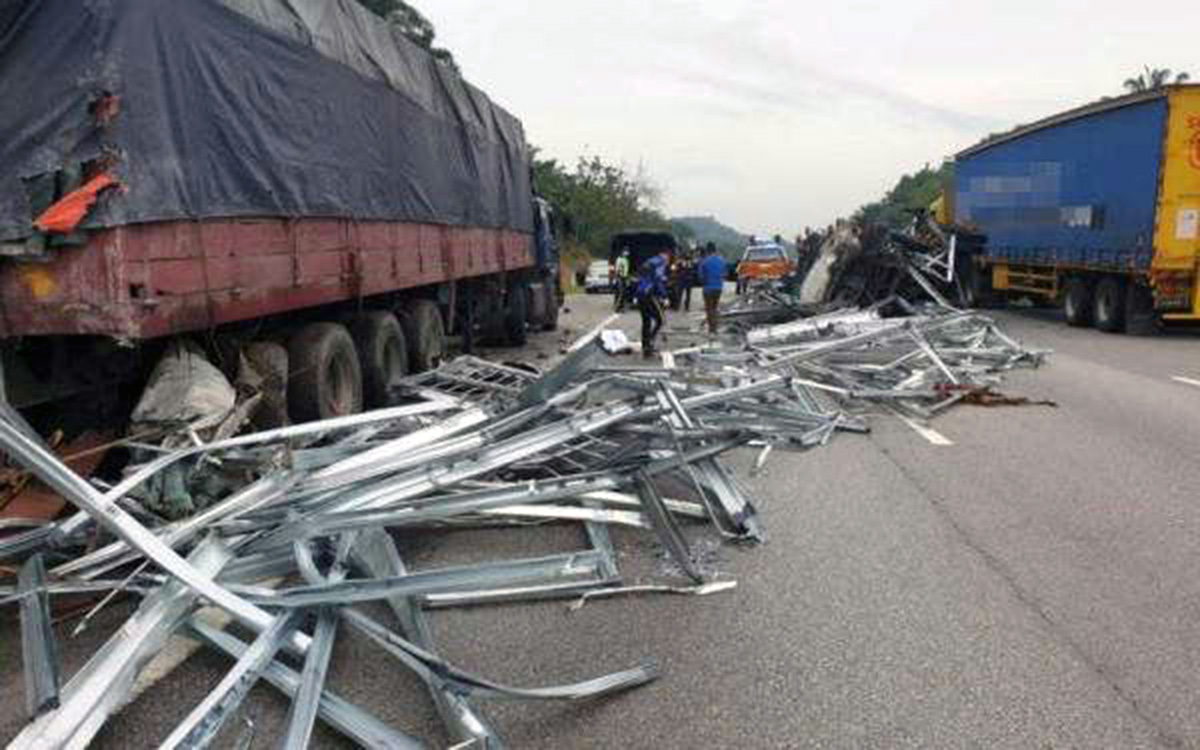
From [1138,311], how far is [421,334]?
45.8ft

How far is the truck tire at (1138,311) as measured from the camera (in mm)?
19391

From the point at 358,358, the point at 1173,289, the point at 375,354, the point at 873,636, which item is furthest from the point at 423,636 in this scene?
the point at 1173,289

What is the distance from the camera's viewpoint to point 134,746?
3689 millimetres

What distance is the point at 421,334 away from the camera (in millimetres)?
12328

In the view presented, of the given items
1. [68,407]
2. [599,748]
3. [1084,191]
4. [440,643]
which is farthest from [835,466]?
[1084,191]

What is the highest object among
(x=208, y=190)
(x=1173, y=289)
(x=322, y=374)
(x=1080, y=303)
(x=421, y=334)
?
(x=208, y=190)

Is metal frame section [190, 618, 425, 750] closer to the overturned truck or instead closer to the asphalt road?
the asphalt road

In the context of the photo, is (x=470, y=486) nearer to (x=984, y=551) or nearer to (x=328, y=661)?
(x=328, y=661)

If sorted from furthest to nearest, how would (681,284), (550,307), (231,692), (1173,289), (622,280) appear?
1. (681,284)
2. (622,280)
3. (550,307)
4. (1173,289)
5. (231,692)

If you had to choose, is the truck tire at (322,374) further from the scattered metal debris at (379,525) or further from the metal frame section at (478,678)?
the metal frame section at (478,678)

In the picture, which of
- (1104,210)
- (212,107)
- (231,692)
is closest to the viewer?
(231,692)

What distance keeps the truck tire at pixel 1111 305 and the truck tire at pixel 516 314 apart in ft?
36.4

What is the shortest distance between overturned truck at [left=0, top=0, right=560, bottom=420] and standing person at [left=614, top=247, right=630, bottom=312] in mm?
17564

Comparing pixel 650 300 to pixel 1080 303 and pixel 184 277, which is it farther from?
pixel 184 277
